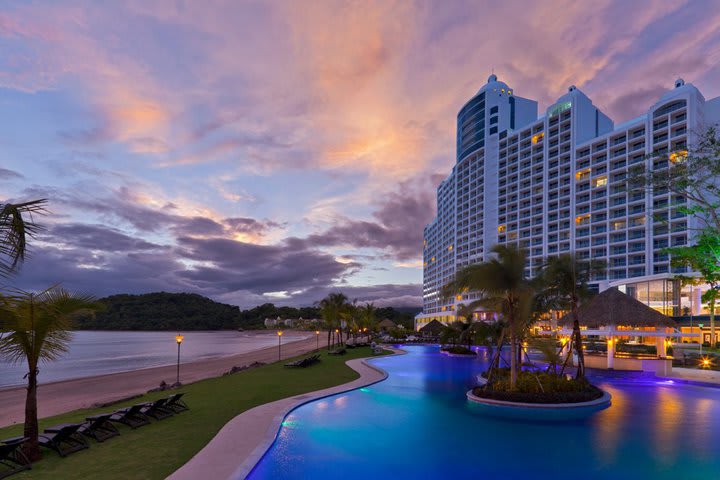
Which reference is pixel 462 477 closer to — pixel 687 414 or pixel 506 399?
pixel 506 399

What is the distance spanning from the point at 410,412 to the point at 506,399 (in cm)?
384

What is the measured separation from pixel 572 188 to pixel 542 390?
7141 centimetres

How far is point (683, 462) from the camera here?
31.6ft

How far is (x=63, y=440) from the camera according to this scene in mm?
9680

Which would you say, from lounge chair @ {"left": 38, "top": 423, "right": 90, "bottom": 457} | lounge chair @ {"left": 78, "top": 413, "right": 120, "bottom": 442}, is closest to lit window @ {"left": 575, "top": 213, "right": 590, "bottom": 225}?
lounge chair @ {"left": 78, "top": 413, "right": 120, "bottom": 442}

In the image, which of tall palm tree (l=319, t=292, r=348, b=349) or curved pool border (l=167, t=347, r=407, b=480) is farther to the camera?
tall palm tree (l=319, t=292, r=348, b=349)

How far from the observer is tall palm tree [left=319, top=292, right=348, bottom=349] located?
4647 centimetres

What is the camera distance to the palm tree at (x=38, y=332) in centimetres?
836

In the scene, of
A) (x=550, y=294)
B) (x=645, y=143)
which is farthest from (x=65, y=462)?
(x=645, y=143)

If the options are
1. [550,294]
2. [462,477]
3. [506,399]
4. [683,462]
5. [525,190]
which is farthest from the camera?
[525,190]

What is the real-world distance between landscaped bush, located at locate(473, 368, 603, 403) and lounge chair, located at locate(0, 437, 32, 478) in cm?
1382

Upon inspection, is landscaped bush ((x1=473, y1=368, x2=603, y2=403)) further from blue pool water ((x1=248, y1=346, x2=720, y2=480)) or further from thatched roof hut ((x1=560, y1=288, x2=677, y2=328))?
thatched roof hut ((x1=560, y1=288, x2=677, y2=328))

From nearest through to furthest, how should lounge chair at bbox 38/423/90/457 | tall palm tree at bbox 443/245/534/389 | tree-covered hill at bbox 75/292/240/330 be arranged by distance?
lounge chair at bbox 38/423/90/457 < tall palm tree at bbox 443/245/534/389 < tree-covered hill at bbox 75/292/240/330

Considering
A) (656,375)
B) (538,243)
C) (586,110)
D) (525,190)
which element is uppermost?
(586,110)
